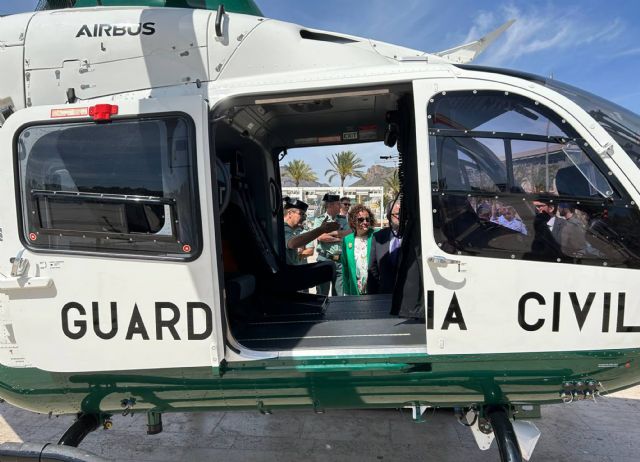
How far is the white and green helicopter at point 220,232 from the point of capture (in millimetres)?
2078

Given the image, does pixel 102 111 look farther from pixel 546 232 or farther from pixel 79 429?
pixel 546 232

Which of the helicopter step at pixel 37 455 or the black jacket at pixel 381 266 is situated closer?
the helicopter step at pixel 37 455

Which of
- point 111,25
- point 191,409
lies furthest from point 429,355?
point 111,25

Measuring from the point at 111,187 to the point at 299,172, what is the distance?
30318mm

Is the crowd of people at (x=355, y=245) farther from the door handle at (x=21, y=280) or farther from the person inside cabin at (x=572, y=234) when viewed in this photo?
the door handle at (x=21, y=280)

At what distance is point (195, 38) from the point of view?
242cm

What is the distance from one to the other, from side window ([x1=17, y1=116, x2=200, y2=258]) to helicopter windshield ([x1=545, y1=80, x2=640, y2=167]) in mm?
2067

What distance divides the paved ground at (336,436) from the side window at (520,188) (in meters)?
1.93

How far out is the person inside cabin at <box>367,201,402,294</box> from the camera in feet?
12.9

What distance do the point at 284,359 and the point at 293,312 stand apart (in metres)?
1.32

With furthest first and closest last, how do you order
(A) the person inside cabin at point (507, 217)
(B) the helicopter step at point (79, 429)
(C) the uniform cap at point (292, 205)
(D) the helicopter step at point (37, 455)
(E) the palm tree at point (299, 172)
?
(E) the palm tree at point (299, 172) < (C) the uniform cap at point (292, 205) < (B) the helicopter step at point (79, 429) < (A) the person inside cabin at point (507, 217) < (D) the helicopter step at point (37, 455)

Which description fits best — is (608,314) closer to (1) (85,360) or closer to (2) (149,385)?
(2) (149,385)

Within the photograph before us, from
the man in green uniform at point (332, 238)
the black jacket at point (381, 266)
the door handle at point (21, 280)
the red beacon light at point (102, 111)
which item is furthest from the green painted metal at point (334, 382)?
the man in green uniform at point (332, 238)

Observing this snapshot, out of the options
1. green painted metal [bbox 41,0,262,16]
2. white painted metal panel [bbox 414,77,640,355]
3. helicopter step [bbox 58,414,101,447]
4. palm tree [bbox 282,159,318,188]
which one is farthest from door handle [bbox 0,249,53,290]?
palm tree [bbox 282,159,318,188]
